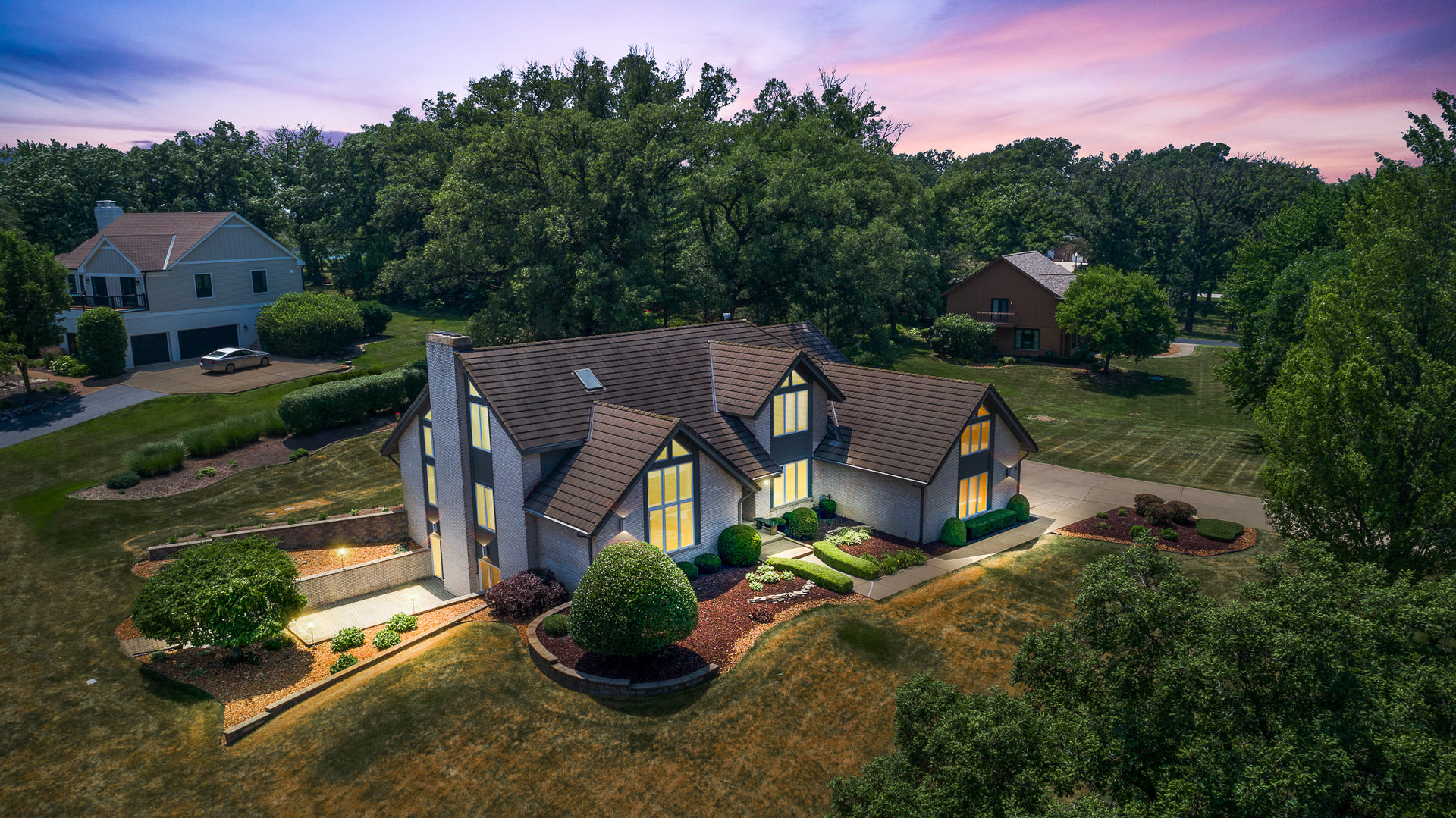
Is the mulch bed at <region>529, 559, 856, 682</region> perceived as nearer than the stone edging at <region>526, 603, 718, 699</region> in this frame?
No

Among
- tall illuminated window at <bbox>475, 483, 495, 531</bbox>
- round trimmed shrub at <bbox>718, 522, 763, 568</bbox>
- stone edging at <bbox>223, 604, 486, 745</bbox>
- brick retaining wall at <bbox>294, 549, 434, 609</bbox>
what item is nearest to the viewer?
stone edging at <bbox>223, 604, 486, 745</bbox>

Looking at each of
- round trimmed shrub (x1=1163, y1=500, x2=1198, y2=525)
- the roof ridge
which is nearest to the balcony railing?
the roof ridge

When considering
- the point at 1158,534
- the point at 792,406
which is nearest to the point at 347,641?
the point at 792,406

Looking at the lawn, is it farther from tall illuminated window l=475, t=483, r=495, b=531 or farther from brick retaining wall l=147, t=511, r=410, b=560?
brick retaining wall l=147, t=511, r=410, b=560

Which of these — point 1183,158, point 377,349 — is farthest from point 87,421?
point 1183,158

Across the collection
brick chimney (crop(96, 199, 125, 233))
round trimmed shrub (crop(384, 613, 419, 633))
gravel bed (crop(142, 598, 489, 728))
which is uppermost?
brick chimney (crop(96, 199, 125, 233))

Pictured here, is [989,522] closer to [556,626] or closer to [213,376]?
[556,626]
